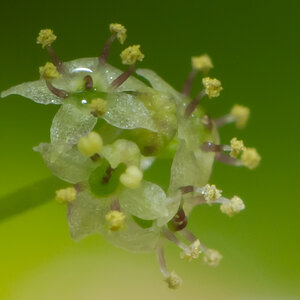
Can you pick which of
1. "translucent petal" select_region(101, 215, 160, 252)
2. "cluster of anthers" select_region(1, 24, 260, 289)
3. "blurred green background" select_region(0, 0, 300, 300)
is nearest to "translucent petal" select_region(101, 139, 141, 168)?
"cluster of anthers" select_region(1, 24, 260, 289)

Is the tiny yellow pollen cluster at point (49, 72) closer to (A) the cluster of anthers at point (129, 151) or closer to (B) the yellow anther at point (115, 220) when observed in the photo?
(A) the cluster of anthers at point (129, 151)

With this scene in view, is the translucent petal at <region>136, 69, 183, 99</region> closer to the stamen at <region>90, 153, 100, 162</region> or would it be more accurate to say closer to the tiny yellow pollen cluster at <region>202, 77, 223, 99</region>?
the tiny yellow pollen cluster at <region>202, 77, 223, 99</region>

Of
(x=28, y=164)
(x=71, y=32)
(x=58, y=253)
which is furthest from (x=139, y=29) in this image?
(x=58, y=253)

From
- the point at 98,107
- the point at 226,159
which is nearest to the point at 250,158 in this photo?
the point at 226,159

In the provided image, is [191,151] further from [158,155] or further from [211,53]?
[211,53]

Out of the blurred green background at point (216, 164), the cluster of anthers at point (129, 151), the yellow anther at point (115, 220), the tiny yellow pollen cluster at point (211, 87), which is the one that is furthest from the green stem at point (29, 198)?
the tiny yellow pollen cluster at point (211, 87)

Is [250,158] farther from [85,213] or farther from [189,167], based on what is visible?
[85,213]
